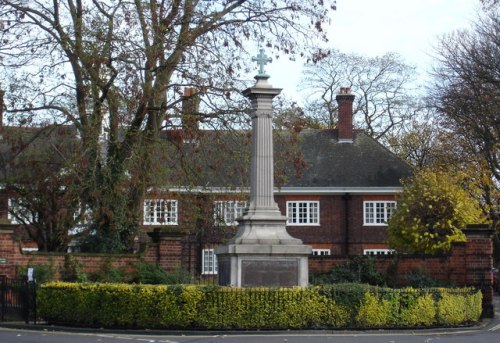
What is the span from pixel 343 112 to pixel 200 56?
2130 cm

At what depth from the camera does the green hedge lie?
1934cm

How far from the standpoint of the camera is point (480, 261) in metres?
25.0

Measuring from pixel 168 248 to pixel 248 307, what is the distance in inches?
275

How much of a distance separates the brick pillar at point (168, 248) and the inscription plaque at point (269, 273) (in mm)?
5858

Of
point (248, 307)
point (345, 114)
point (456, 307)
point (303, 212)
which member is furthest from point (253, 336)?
point (345, 114)

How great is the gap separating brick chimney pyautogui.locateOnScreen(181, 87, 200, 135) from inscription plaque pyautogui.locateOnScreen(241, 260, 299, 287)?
24.4ft

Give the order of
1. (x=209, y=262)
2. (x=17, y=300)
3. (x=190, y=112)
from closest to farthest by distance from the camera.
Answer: (x=17, y=300)
(x=190, y=112)
(x=209, y=262)

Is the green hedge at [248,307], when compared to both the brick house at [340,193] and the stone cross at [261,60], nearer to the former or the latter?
the stone cross at [261,60]

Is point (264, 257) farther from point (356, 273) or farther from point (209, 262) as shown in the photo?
point (209, 262)

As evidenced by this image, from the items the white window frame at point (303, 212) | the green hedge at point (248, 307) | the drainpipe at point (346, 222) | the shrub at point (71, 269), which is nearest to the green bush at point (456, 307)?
the green hedge at point (248, 307)

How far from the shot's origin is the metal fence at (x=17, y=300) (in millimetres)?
21938

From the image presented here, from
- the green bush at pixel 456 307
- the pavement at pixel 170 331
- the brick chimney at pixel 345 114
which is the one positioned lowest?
the pavement at pixel 170 331

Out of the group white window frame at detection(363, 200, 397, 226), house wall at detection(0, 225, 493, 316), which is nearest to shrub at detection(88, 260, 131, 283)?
house wall at detection(0, 225, 493, 316)

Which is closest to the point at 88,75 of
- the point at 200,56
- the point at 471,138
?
the point at 200,56
